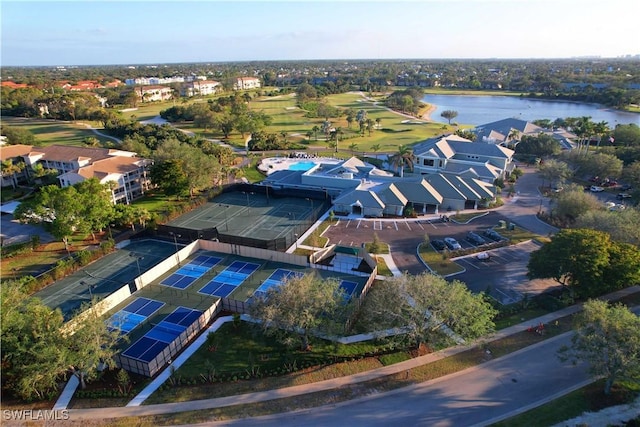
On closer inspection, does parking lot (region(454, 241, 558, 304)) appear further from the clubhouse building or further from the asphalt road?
the clubhouse building

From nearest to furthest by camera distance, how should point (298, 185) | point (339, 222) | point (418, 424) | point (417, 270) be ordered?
point (418, 424) < point (417, 270) < point (339, 222) < point (298, 185)

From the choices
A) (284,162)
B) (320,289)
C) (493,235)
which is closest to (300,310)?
(320,289)

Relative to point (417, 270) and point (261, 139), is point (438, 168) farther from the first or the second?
point (261, 139)

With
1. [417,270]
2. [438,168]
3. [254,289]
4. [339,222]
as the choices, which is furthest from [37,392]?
[438,168]

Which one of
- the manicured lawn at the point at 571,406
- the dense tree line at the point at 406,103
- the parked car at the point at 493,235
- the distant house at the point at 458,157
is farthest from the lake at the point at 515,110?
the manicured lawn at the point at 571,406

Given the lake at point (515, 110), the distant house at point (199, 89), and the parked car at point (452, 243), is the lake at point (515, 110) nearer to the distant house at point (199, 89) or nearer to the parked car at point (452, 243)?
the parked car at point (452, 243)

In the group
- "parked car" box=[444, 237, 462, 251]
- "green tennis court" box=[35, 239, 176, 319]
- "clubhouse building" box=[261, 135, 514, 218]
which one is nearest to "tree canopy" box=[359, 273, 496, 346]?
"parked car" box=[444, 237, 462, 251]

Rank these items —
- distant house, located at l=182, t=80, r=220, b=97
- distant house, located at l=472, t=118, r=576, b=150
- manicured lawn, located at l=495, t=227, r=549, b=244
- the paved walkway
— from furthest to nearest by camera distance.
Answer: distant house, located at l=182, t=80, r=220, b=97, distant house, located at l=472, t=118, r=576, b=150, manicured lawn, located at l=495, t=227, r=549, b=244, the paved walkway

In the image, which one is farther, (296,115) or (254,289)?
(296,115)
